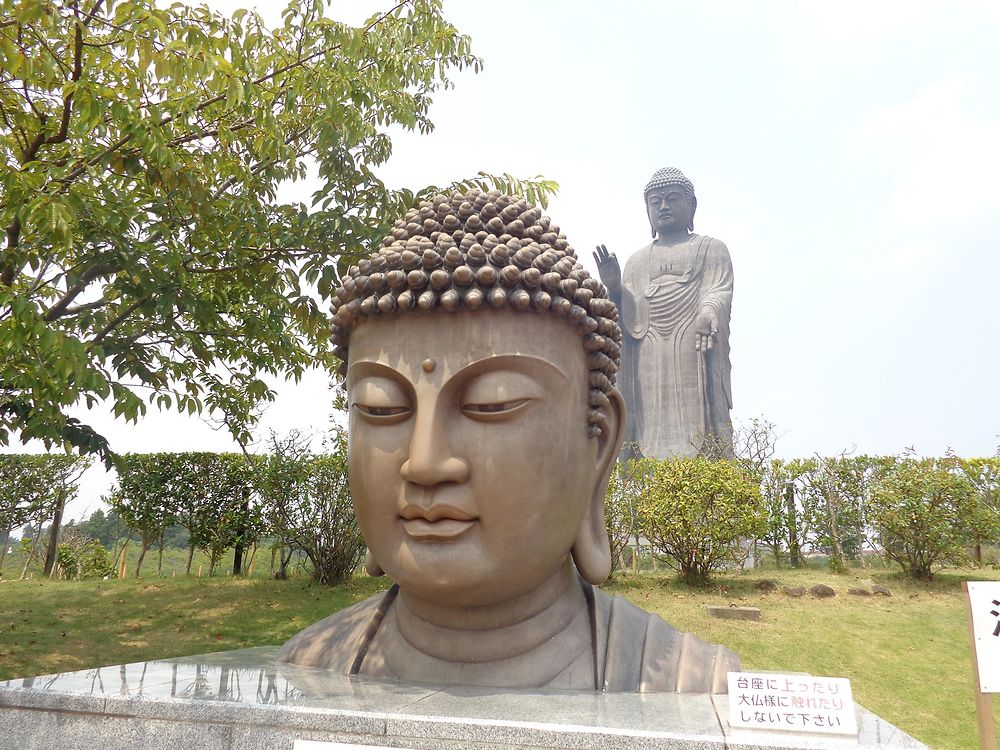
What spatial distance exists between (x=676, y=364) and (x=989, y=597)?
1456 cm

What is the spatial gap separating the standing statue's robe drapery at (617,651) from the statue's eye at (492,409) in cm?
104

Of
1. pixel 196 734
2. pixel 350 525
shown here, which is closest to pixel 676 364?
pixel 350 525

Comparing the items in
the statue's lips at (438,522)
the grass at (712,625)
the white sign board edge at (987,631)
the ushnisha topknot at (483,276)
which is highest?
the ushnisha topknot at (483,276)

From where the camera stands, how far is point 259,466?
35.1 ft

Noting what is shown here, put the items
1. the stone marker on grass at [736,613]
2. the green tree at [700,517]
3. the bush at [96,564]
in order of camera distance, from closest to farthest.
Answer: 1. the stone marker on grass at [736,613]
2. the green tree at [700,517]
3. the bush at [96,564]

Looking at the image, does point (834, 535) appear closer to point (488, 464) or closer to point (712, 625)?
point (712, 625)

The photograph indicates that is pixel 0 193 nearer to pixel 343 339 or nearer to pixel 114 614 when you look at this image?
pixel 343 339

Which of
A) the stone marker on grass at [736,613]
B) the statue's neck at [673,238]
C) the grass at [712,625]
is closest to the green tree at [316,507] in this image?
the grass at [712,625]

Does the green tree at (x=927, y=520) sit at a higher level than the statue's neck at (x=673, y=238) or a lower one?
lower

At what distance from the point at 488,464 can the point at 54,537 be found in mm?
12246

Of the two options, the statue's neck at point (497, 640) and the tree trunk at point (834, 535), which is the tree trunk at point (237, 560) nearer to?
the statue's neck at point (497, 640)

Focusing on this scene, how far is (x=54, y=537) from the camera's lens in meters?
12.0

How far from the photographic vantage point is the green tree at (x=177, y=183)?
4.57m

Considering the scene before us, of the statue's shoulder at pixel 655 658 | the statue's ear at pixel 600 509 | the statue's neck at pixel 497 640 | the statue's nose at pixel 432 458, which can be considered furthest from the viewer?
the statue's ear at pixel 600 509
